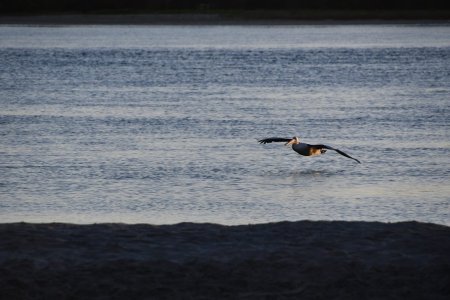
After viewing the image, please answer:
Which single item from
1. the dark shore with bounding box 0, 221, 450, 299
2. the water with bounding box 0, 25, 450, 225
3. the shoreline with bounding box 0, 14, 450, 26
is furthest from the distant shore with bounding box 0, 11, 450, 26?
the dark shore with bounding box 0, 221, 450, 299

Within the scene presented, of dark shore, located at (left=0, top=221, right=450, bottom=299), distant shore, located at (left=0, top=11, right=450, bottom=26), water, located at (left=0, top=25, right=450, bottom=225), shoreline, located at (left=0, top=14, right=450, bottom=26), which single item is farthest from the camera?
shoreline, located at (left=0, top=14, right=450, bottom=26)

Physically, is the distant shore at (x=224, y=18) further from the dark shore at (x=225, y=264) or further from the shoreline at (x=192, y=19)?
the dark shore at (x=225, y=264)

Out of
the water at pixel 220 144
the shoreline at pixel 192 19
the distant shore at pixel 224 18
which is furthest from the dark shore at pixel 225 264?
the shoreline at pixel 192 19

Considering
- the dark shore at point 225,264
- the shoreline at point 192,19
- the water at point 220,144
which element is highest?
the dark shore at point 225,264

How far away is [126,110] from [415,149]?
30.8 feet

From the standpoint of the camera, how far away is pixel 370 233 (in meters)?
9.04

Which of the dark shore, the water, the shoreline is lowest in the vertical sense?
the shoreline

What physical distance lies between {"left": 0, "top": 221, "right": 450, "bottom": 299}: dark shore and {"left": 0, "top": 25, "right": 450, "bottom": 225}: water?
281 cm

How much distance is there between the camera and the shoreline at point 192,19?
100188mm

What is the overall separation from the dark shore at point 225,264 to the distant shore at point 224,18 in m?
89.7

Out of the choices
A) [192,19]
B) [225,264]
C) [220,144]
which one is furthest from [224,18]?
[225,264]

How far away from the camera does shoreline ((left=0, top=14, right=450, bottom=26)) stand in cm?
10019

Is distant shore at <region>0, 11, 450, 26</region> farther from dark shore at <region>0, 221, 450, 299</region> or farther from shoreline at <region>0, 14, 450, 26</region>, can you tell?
dark shore at <region>0, 221, 450, 299</region>

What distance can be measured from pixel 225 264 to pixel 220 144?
10.8 m
